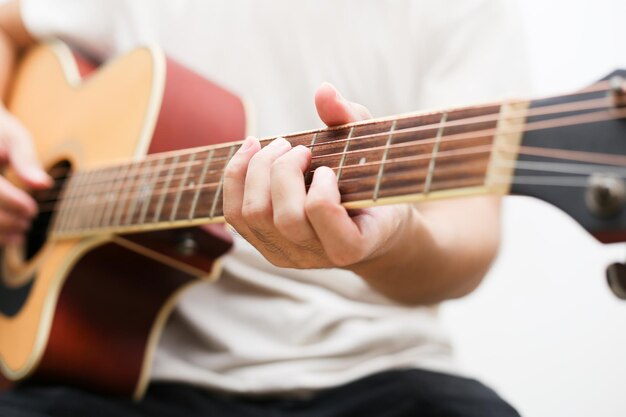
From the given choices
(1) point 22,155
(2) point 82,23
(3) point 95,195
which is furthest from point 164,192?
(2) point 82,23

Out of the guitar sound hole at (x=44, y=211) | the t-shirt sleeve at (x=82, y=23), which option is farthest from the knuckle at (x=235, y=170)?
the t-shirt sleeve at (x=82, y=23)

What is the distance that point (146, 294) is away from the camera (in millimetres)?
947

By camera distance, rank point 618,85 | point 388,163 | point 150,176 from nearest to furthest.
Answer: point 618,85 < point 388,163 < point 150,176

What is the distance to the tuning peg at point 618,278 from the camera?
1.48 ft

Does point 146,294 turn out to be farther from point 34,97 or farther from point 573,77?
point 573,77

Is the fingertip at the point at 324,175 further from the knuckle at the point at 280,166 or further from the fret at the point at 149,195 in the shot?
the fret at the point at 149,195

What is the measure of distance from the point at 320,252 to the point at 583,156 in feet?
0.73

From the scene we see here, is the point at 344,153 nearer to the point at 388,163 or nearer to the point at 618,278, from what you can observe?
the point at 388,163

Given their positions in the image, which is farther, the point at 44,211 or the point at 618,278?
the point at 44,211

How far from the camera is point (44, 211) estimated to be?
1010mm

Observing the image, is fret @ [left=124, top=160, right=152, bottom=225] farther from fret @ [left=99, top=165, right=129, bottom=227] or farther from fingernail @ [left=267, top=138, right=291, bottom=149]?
fingernail @ [left=267, top=138, right=291, bottom=149]

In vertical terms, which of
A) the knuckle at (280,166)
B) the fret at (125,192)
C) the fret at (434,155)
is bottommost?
the fret at (125,192)

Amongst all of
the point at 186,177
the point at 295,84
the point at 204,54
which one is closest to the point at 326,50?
the point at 295,84

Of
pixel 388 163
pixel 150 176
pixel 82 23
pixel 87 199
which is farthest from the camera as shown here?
pixel 82 23
